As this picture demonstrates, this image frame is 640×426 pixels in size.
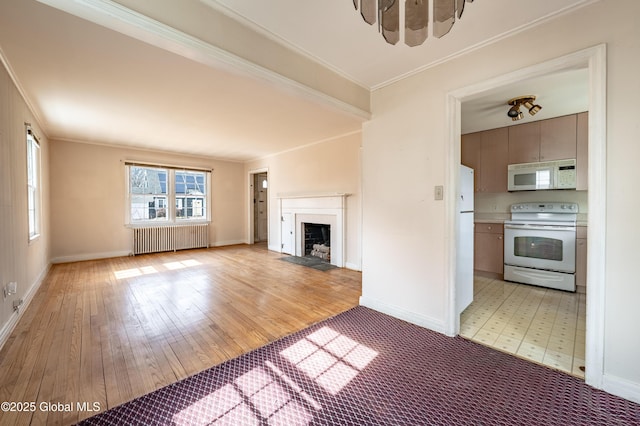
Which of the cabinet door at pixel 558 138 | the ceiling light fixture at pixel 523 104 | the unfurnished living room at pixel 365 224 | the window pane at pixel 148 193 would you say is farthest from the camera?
the window pane at pixel 148 193

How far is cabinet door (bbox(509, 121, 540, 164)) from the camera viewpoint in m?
3.80

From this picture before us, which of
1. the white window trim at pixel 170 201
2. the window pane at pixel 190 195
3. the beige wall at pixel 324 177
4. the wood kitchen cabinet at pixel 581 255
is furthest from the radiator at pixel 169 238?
the wood kitchen cabinet at pixel 581 255

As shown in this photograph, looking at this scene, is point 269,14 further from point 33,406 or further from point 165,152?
point 165,152

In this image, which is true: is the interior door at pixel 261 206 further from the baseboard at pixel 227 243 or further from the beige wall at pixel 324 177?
the beige wall at pixel 324 177

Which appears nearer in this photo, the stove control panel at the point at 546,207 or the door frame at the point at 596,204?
the door frame at the point at 596,204

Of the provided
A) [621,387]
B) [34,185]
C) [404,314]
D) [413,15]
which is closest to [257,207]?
[34,185]

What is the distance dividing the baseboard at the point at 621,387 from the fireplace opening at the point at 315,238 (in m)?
4.38

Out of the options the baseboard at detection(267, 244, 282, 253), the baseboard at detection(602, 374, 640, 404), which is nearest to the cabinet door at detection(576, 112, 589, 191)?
the baseboard at detection(602, 374, 640, 404)

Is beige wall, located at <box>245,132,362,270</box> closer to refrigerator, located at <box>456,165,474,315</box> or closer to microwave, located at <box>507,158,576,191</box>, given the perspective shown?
refrigerator, located at <box>456,165,474,315</box>

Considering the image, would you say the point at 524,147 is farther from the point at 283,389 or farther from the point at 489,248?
the point at 283,389

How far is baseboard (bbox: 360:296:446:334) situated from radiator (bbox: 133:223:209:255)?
17.0 ft

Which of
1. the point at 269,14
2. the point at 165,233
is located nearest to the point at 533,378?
the point at 269,14

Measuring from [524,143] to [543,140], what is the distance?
218 millimetres

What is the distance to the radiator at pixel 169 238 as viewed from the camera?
5828 mm
